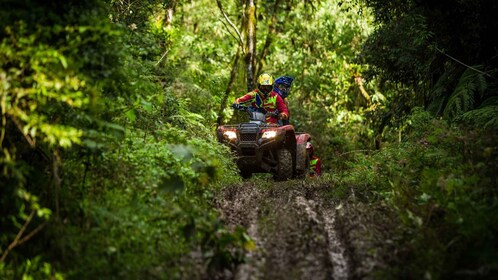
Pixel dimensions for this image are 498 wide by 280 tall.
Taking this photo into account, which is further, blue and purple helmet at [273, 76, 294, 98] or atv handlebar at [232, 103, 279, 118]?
blue and purple helmet at [273, 76, 294, 98]

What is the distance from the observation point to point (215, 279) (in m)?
5.62

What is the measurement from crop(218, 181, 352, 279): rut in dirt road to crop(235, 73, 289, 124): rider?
12.8 feet

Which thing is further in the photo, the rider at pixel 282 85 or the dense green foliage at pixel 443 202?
the rider at pixel 282 85

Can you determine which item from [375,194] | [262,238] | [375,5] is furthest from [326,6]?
[262,238]

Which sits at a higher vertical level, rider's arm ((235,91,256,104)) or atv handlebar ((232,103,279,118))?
rider's arm ((235,91,256,104))

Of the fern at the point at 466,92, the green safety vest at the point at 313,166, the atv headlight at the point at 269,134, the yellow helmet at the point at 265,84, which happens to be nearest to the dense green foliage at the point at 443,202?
the fern at the point at 466,92

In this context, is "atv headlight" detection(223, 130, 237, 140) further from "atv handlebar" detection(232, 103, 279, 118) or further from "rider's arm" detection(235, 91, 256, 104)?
"rider's arm" detection(235, 91, 256, 104)

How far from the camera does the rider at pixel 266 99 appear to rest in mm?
13188

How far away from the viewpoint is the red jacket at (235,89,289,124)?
13203 mm

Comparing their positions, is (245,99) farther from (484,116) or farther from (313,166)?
(484,116)

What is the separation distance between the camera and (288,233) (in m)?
6.70

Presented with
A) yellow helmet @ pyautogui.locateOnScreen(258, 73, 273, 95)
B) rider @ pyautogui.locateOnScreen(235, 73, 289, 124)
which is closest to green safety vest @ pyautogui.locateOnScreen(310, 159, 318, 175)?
rider @ pyautogui.locateOnScreen(235, 73, 289, 124)

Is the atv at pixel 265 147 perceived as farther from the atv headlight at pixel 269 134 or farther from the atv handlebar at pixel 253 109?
the atv handlebar at pixel 253 109

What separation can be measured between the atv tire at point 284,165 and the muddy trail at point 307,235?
3.01 m
